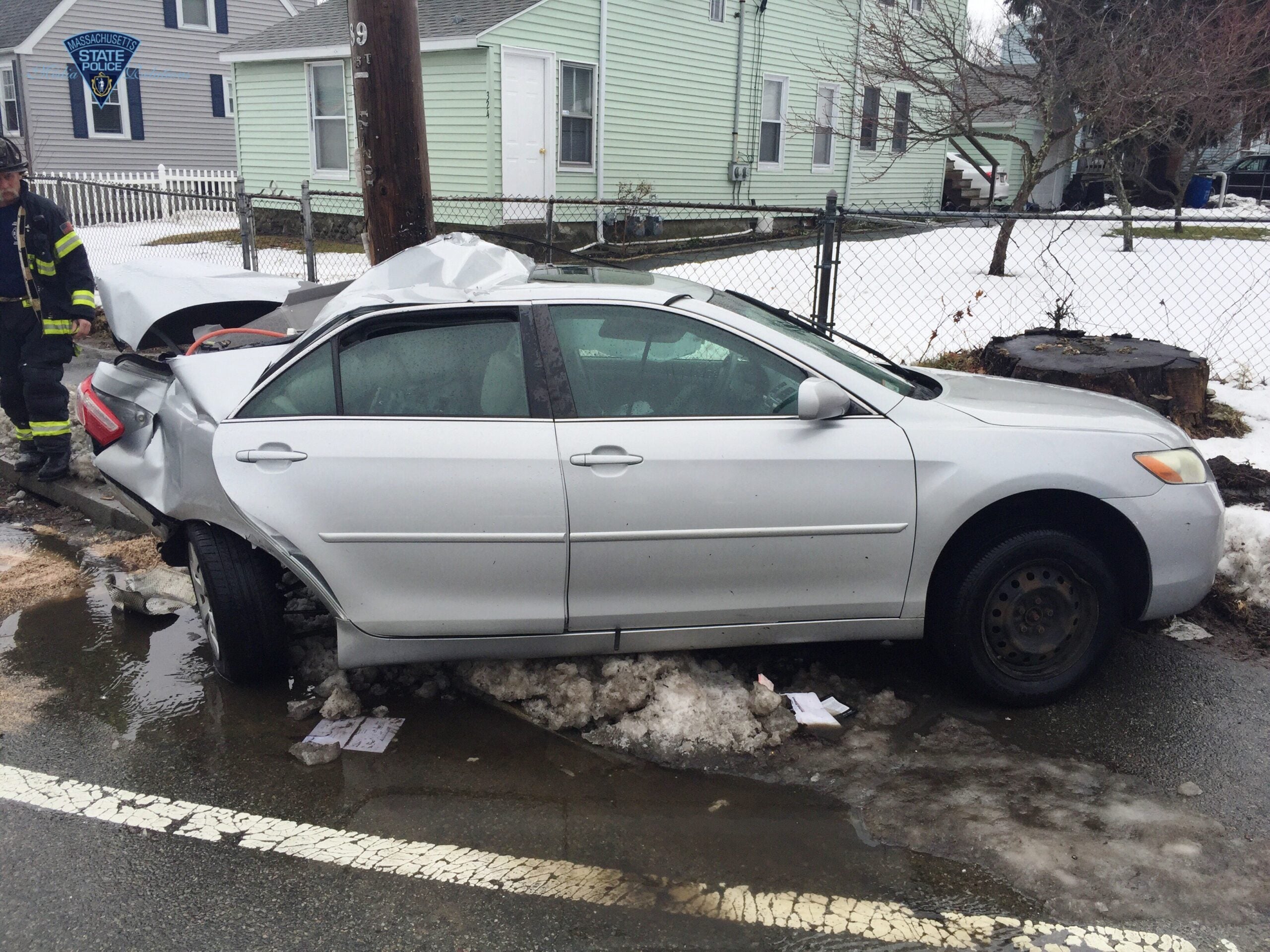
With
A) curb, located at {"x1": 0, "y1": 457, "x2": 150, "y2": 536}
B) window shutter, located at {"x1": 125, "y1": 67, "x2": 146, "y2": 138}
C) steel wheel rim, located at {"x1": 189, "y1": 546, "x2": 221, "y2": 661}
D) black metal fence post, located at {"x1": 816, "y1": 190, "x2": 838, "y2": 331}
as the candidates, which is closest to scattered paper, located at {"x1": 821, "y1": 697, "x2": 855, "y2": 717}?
steel wheel rim, located at {"x1": 189, "y1": 546, "x2": 221, "y2": 661}

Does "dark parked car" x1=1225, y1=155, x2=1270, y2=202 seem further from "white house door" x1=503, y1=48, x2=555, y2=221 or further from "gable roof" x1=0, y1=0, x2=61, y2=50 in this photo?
"gable roof" x1=0, y1=0, x2=61, y2=50

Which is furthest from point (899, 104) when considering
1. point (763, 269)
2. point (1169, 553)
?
point (1169, 553)

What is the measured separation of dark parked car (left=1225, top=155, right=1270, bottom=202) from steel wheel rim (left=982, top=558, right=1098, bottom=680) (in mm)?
29254

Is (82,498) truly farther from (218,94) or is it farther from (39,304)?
(218,94)

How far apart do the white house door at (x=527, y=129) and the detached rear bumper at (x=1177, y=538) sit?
12951 mm

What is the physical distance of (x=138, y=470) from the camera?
459 centimetres

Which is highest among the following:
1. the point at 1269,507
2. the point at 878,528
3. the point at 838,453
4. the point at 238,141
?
the point at 238,141

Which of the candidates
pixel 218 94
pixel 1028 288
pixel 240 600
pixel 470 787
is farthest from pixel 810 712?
pixel 218 94

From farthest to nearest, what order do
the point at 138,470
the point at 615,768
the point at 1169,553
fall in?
the point at 138,470 → the point at 1169,553 → the point at 615,768

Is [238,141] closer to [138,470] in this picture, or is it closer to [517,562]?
[138,470]

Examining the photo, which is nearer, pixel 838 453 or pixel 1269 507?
pixel 838 453

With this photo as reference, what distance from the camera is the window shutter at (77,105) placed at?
2433cm

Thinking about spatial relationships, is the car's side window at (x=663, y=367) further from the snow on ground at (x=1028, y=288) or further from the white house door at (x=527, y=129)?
the white house door at (x=527, y=129)

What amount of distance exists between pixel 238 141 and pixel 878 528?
18910mm
